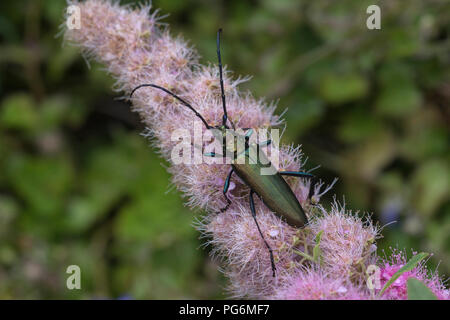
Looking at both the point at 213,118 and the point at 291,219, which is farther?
the point at 213,118

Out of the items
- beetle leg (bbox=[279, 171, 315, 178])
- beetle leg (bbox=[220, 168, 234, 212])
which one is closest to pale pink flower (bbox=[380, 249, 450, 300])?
beetle leg (bbox=[279, 171, 315, 178])

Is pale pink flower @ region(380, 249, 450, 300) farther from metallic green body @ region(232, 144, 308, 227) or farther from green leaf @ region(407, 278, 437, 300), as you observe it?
metallic green body @ region(232, 144, 308, 227)

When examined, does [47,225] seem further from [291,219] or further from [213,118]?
[291,219]
